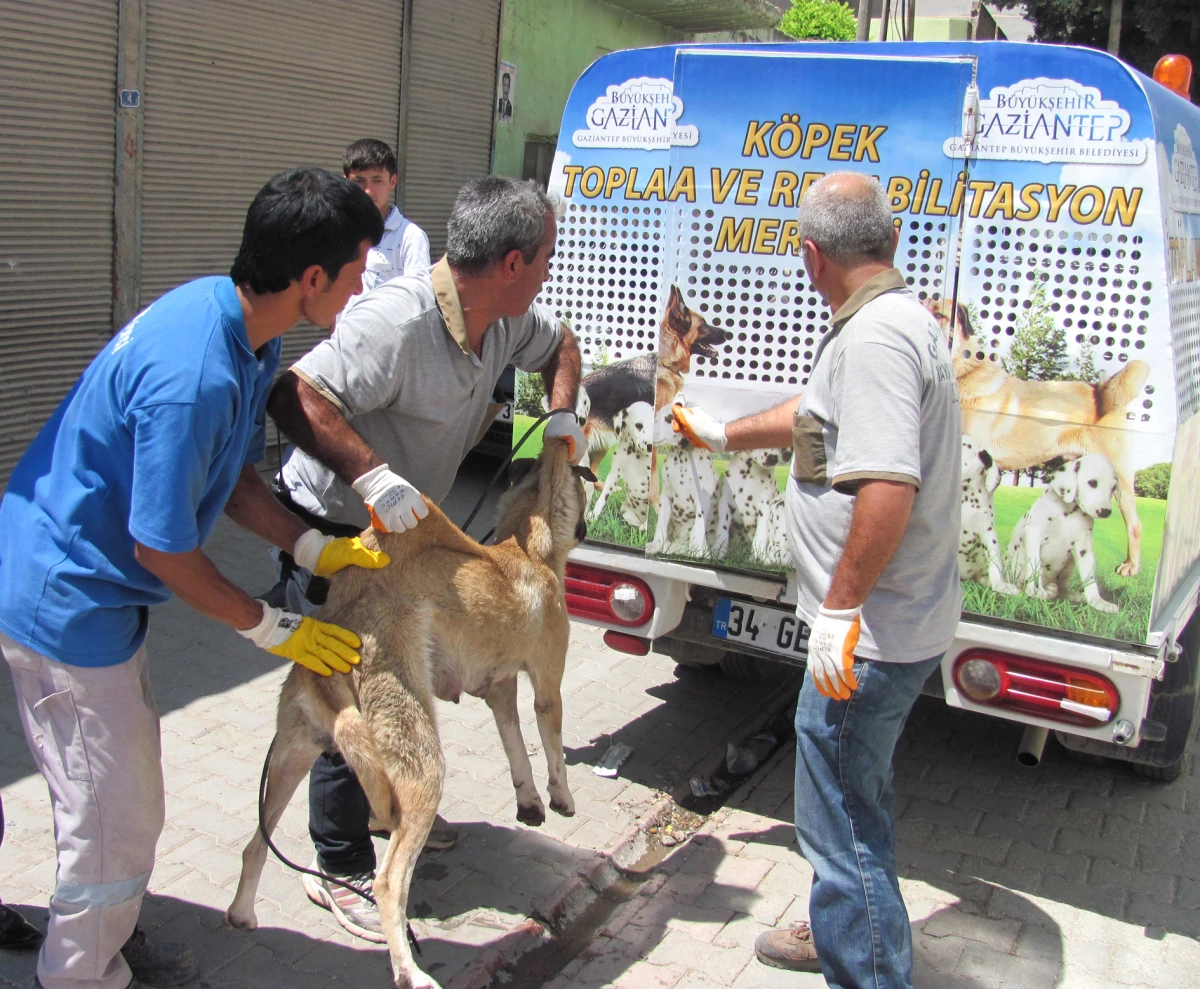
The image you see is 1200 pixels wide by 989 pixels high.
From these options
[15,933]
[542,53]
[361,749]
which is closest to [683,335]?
[361,749]

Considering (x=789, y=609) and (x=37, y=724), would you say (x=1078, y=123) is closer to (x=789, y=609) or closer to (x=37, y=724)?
(x=789, y=609)

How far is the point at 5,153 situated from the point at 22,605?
16.2 ft

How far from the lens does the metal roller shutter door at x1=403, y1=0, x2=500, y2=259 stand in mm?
9867

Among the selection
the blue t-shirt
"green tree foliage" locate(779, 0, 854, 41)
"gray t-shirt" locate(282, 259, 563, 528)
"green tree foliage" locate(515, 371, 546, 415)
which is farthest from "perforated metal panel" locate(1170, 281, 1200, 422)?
"green tree foliage" locate(779, 0, 854, 41)

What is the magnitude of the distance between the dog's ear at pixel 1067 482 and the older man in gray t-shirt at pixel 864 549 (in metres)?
0.76

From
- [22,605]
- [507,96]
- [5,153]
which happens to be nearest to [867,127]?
[22,605]

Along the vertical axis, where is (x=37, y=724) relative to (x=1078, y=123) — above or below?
below

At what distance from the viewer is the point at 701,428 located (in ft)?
12.4

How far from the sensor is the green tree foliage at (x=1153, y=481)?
3.34 metres

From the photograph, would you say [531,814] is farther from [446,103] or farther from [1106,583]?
[446,103]

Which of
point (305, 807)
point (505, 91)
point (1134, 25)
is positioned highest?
point (1134, 25)

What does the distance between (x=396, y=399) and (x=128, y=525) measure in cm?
92

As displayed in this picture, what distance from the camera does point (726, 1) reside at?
1281 centimetres

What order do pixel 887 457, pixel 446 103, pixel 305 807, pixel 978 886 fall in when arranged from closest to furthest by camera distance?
pixel 887 457 < pixel 978 886 < pixel 305 807 < pixel 446 103
